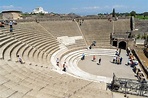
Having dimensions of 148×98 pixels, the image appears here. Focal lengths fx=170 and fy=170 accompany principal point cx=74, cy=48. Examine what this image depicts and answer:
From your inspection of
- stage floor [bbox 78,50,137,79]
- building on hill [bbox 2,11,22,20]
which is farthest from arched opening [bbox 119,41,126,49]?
building on hill [bbox 2,11,22,20]

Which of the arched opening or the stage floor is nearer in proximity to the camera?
the stage floor

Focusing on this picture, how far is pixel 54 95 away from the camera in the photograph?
252 inches

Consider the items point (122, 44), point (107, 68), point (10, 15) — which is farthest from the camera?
point (10, 15)

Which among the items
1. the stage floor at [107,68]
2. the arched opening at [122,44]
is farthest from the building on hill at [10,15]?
the arched opening at [122,44]

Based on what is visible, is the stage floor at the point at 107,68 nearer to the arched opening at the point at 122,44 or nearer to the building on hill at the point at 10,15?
the arched opening at the point at 122,44

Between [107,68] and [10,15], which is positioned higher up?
[10,15]

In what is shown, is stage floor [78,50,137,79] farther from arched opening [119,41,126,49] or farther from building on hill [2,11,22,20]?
building on hill [2,11,22,20]

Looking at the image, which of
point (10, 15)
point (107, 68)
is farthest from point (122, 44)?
point (10, 15)

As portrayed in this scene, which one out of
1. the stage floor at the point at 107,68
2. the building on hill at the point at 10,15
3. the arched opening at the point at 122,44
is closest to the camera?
the stage floor at the point at 107,68

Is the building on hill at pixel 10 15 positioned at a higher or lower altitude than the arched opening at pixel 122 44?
higher

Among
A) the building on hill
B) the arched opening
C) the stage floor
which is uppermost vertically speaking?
the building on hill

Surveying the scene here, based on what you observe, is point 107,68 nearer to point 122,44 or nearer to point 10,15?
point 122,44

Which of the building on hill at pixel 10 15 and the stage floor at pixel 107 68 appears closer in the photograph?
the stage floor at pixel 107 68

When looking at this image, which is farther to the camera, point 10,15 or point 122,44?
point 10,15
